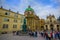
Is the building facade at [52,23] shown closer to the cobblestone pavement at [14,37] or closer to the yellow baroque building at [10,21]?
the cobblestone pavement at [14,37]

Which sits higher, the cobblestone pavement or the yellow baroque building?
the yellow baroque building

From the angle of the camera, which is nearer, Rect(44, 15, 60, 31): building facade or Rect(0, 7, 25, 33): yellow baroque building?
Rect(44, 15, 60, 31): building facade

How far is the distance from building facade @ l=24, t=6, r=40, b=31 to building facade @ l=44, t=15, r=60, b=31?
10.0 inches

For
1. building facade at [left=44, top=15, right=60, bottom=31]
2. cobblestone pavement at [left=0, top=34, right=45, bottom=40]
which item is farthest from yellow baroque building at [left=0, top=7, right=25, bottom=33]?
building facade at [left=44, top=15, right=60, bottom=31]

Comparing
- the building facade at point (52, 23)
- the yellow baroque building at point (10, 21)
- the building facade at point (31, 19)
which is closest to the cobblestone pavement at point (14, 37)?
the yellow baroque building at point (10, 21)

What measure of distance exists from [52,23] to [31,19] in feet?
2.00

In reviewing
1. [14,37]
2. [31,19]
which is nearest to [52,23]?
[31,19]

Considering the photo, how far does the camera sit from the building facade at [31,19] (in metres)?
3.18

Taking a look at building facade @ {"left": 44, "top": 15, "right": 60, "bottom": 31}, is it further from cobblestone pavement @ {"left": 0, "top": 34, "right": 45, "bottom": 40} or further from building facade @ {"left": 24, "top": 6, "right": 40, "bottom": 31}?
cobblestone pavement @ {"left": 0, "top": 34, "right": 45, "bottom": 40}

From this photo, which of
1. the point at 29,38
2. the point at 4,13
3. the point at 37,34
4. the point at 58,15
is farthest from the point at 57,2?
the point at 4,13

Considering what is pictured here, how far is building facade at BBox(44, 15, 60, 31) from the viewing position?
310cm

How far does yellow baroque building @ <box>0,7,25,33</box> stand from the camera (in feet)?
10.8

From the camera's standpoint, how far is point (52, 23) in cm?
314

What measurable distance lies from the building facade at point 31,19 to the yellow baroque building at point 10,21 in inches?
6.7
